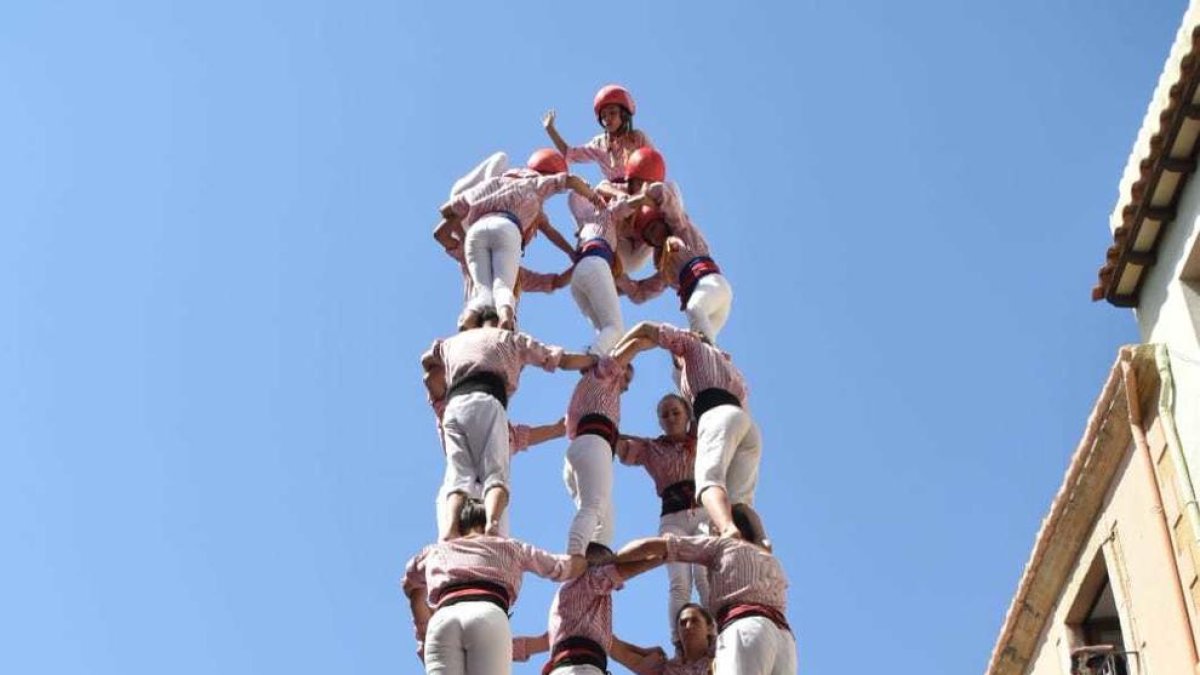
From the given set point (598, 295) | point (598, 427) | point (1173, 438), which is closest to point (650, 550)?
point (598, 427)

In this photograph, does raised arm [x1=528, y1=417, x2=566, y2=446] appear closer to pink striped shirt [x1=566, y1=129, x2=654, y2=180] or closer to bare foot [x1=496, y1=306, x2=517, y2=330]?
bare foot [x1=496, y1=306, x2=517, y2=330]

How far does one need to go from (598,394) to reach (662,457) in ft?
2.61

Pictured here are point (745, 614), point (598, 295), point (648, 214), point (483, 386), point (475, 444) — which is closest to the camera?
point (745, 614)

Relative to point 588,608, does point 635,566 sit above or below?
above

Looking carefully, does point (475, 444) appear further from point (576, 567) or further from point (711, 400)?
point (711, 400)

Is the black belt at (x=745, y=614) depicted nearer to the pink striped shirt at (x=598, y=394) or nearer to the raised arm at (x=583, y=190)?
the pink striped shirt at (x=598, y=394)

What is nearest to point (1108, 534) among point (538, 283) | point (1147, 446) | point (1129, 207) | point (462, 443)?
point (1147, 446)

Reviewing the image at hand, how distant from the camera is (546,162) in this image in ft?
56.8

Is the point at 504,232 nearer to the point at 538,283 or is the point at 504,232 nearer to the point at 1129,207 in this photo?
the point at 538,283

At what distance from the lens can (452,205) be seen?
16.5m

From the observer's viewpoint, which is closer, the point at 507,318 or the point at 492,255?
the point at 507,318

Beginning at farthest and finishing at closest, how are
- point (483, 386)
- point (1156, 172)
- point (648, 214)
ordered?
A: point (648, 214)
point (1156, 172)
point (483, 386)

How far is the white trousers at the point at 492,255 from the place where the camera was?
51.0 ft

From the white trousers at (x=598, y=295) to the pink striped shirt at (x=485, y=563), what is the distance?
303 cm
